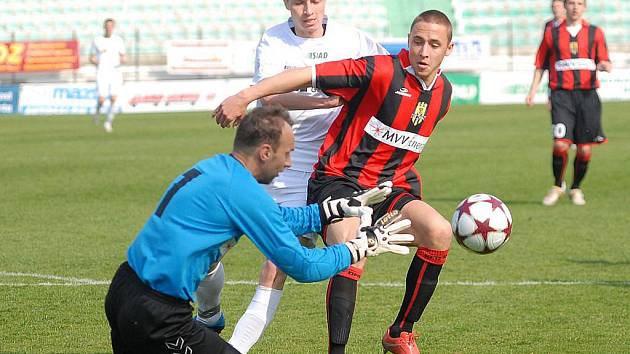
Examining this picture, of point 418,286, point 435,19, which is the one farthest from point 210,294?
point 435,19

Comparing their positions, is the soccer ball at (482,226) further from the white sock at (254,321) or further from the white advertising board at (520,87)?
the white advertising board at (520,87)

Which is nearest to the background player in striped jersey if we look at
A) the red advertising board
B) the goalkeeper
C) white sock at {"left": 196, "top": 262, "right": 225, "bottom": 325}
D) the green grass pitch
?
the green grass pitch

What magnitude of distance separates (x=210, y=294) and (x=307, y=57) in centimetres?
152

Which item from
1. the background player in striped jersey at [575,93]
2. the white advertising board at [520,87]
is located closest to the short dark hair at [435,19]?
the background player in striped jersey at [575,93]

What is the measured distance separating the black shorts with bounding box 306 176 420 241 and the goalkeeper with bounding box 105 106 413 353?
3.65 feet

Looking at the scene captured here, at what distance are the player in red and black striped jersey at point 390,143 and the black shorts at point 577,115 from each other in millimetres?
6961

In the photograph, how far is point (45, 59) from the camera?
121ft

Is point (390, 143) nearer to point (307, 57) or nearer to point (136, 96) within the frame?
point (307, 57)

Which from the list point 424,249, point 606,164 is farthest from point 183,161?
point 424,249

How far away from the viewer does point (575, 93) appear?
12484 millimetres

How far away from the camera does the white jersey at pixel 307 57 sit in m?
6.24

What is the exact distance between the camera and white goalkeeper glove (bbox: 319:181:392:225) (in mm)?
4551

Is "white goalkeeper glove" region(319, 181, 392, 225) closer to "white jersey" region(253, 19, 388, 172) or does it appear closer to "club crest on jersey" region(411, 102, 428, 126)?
"club crest on jersey" region(411, 102, 428, 126)

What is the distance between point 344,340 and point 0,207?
309 inches
